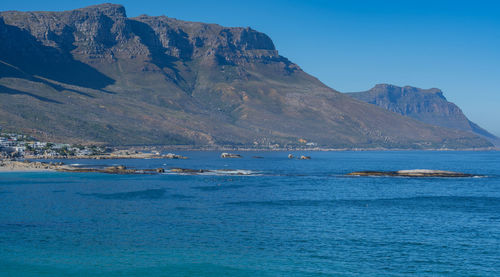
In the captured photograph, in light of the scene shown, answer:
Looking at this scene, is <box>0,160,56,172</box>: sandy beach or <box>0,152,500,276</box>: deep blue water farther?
<box>0,160,56,172</box>: sandy beach

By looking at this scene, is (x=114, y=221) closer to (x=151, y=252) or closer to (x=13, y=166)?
(x=151, y=252)

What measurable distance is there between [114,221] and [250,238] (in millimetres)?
19727

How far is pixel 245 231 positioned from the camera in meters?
61.7

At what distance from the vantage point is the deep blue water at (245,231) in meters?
46.6

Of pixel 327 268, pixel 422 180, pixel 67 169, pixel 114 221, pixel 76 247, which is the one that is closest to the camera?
pixel 327 268

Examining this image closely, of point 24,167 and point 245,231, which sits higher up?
point 24,167

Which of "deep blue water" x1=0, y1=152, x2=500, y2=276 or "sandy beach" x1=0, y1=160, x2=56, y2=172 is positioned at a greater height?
"sandy beach" x1=0, y1=160, x2=56, y2=172

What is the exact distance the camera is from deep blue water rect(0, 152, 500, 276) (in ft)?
153

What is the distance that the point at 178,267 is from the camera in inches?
1815

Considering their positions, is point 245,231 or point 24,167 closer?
point 245,231

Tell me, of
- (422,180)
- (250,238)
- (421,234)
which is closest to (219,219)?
(250,238)

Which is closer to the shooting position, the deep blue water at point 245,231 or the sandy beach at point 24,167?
the deep blue water at point 245,231

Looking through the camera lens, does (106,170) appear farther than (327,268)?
Yes

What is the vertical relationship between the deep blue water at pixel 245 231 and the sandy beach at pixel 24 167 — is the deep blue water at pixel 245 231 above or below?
below
